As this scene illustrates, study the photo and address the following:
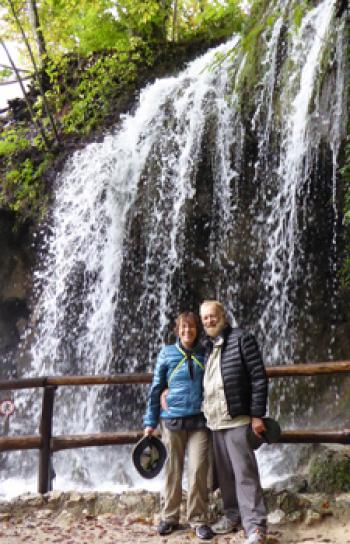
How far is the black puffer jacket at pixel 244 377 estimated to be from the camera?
3.66 m

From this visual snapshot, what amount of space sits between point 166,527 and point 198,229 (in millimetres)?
5863

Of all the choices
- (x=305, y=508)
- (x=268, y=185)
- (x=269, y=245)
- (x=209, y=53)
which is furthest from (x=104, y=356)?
(x=209, y=53)

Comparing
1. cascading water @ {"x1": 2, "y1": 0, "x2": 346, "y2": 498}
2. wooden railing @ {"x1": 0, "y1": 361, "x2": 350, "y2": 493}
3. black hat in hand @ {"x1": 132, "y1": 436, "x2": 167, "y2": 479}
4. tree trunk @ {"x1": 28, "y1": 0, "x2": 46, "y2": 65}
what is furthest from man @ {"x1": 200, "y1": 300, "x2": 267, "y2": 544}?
tree trunk @ {"x1": 28, "y1": 0, "x2": 46, "y2": 65}

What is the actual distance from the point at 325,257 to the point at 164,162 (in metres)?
3.53

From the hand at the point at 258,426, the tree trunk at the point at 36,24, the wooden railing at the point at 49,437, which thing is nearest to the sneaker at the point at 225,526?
the hand at the point at 258,426

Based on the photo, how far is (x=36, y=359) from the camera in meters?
9.95

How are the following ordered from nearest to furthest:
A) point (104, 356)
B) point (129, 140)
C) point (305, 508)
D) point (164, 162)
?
1. point (305, 508)
2. point (104, 356)
3. point (164, 162)
4. point (129, 140)

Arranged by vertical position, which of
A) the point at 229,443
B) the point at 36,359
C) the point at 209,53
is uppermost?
the point at 209,53

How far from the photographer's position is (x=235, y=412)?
373cm

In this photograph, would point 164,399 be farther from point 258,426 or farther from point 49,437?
point 49,437

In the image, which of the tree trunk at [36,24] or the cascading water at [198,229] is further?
the tree trunk at [36,24]

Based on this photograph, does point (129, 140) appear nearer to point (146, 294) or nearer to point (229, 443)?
point (146, 294)

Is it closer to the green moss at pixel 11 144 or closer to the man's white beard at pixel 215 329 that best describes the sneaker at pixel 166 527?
the man's white beard at pixel 215 329

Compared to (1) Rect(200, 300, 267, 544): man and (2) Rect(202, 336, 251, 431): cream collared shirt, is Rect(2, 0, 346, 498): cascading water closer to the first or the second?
(1) Rect(200, 300, 267, 544): man
